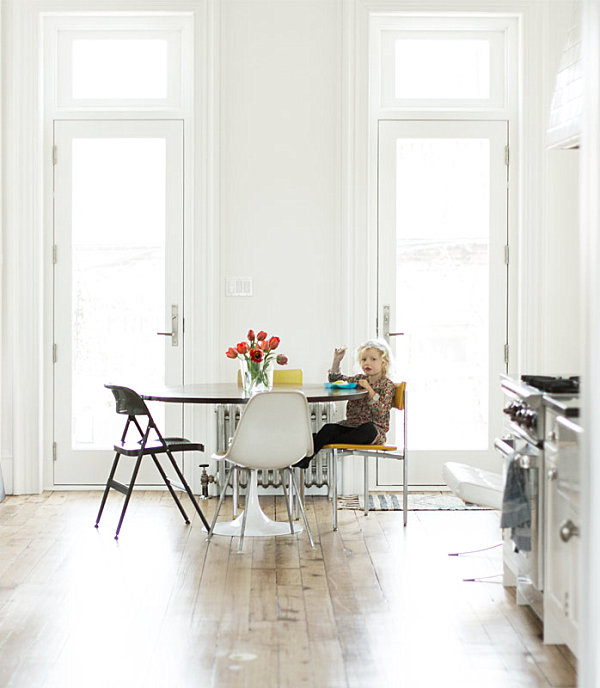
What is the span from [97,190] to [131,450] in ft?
6.38

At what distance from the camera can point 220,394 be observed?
187 inches

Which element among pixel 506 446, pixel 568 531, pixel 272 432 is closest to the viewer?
pixel 568 531

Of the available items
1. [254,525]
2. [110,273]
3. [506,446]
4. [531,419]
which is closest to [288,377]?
[254,525]

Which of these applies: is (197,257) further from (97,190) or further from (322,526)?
(322,526)

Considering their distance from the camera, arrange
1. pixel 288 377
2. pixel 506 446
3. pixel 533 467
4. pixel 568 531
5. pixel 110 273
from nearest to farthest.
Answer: pixel 568 531 → pixel 533 467 → pixel 506 446 → pixel 288 377 → pixel 110 273

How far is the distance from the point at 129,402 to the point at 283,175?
1.91 m

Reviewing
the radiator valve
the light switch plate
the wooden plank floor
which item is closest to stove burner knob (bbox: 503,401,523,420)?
the wooden plank floor

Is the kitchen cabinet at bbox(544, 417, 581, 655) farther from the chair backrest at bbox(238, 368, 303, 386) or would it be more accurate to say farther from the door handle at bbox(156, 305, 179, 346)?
the door handle at bbox(156, 305, 179, 346)

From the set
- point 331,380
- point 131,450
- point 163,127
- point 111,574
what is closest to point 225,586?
point 111,574

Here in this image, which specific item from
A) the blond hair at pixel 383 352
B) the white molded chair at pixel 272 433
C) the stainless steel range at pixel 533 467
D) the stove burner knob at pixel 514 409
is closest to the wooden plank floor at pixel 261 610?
the stainless steel range at pixel 533 467

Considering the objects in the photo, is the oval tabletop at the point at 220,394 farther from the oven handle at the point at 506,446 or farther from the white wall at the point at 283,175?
the oven handle at the point at 506,446

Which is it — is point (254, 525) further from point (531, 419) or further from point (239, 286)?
point (531, 419)

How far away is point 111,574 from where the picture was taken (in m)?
4.02

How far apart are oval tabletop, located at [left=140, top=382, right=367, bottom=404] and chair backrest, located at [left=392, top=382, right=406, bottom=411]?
29cm
